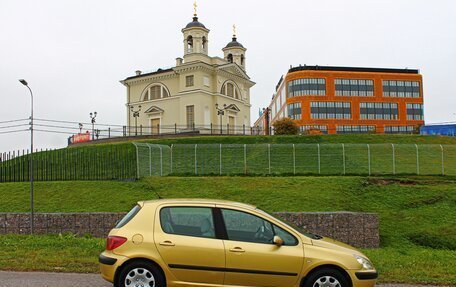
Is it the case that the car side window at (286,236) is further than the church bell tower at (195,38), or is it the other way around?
the church bell tower at (195,38)

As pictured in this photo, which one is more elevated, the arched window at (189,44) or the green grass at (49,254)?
the arched window at (189,44)

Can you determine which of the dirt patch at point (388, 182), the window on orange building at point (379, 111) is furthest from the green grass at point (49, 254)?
the window on orange building at point (379, 111)

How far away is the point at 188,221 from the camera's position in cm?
693

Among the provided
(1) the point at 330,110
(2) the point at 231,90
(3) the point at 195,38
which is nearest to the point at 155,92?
(3) the point at 195,38

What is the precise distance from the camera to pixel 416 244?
14352 millimetres

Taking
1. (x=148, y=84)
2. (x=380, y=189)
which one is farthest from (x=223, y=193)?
(x=148, y=84)

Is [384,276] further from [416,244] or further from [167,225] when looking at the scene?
[416,244]

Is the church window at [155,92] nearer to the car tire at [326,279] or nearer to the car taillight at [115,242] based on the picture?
the car taillight at [115,242]

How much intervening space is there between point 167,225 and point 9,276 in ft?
12.8

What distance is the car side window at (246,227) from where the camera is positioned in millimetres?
6773

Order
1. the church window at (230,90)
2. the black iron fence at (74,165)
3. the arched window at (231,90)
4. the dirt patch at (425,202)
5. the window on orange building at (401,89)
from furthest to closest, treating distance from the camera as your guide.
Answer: the window on orange building at (401,89), the church window at (230,90), the arched window at (231,90), the black iron fence at (74,165), the dirt patch at (425,202)

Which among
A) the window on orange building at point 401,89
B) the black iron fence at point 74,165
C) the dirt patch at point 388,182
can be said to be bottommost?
the dirt patch at point 388,182

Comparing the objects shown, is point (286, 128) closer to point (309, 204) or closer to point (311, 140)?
point (311, 140)

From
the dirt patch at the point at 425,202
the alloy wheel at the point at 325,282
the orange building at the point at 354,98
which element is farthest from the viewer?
the orange building at the point at 354,98
